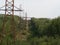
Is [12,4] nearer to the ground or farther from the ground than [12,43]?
farther from the ground

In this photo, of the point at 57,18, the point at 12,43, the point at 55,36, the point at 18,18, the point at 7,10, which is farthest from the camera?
the point at 18,18

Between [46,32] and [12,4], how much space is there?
1356 centimetres

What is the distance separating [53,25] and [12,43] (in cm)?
1060

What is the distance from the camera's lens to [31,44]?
23.2m

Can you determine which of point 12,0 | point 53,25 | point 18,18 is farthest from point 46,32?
point 12,0

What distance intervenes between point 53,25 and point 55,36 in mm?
2119

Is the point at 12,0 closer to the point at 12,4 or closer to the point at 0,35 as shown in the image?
the point at 12,4

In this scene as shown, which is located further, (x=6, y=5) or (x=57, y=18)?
(x=57, y=18)

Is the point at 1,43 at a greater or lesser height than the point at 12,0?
lesser

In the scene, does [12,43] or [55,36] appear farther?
[55,36]

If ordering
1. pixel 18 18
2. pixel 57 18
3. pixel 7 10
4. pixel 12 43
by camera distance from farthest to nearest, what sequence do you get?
pixel 18 18, pixel 57 18, pixel 12 43, pixel 7 10

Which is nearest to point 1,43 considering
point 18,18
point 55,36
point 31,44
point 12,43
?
point 12,43

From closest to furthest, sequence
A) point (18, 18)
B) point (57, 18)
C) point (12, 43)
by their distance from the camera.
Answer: point (12, 43) → point (57, 18) → point (18, 18)

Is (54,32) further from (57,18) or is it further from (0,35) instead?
(0,35)
